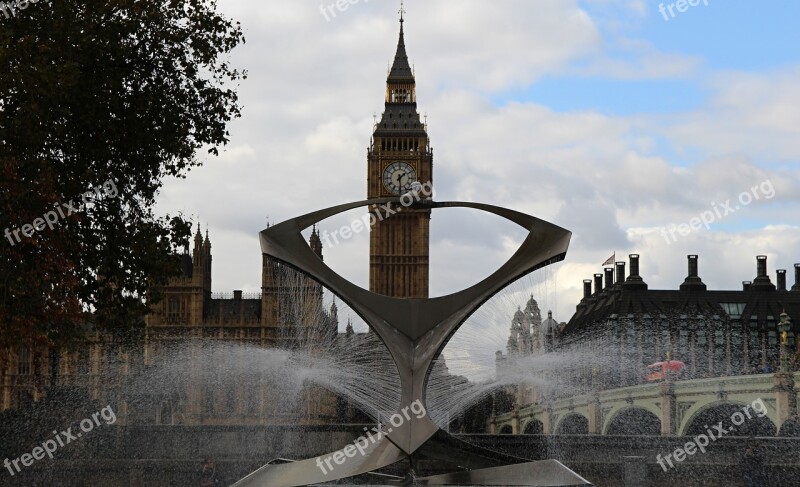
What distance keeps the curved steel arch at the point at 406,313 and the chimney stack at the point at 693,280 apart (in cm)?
9385

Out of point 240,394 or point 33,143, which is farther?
point 240,394

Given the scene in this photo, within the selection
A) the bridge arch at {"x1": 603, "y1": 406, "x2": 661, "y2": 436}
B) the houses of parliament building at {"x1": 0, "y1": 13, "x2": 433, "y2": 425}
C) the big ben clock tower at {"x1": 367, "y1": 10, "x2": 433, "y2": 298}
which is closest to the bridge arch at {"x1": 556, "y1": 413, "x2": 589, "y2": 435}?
the bridge arch at {"x1": 603, "y1": 406, "x2": 661, "y2": 436}

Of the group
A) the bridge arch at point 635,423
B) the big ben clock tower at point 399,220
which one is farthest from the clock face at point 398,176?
the bridge arch at point 635,423

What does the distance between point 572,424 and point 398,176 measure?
2129 inches

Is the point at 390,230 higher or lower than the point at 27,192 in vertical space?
higher

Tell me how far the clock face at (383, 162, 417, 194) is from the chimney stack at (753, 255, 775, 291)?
1222 inches

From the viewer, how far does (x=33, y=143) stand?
22.9 metres

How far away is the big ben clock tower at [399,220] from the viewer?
120m

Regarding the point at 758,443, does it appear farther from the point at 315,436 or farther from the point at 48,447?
the point at 48,447

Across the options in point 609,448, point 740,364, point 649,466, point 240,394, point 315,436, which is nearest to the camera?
point 649,466

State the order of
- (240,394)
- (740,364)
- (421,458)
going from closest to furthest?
(421,458) → (240,394) → (740,364)

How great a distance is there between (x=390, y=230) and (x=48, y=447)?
294 feet

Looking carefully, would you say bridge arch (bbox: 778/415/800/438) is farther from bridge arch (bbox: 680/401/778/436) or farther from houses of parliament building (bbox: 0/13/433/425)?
houses of parliament building (bbox: 0/13/433/425)

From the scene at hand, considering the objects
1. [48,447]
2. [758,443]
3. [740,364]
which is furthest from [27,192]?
[740,364]
